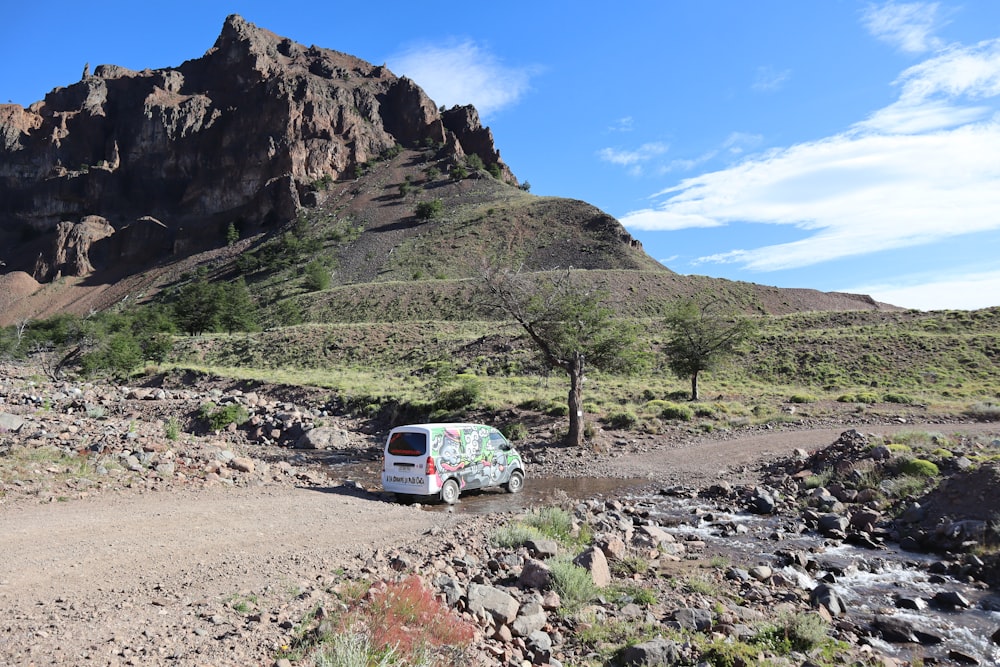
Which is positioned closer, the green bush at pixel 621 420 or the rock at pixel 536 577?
the rock at pixel 536 577

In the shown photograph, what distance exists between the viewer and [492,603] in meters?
6.42

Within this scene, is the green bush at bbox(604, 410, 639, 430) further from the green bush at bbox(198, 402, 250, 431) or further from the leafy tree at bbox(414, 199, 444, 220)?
the leafy tree at bbox(414, 199, 444, 220)

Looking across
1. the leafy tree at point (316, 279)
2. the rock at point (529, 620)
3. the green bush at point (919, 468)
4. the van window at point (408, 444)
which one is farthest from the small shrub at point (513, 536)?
the leafy tree at point (316, 279)

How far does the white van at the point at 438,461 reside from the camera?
12539mm

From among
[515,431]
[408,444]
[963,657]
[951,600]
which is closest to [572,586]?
[963,657]

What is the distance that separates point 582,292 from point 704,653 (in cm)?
1788

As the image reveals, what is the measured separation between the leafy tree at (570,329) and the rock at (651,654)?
14.4m

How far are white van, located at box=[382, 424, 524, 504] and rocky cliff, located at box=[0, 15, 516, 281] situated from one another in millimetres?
123068

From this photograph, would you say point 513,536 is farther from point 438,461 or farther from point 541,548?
point 438,461

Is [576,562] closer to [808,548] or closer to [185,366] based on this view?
[808,548]

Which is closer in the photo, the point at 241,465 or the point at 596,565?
the point at 596,565

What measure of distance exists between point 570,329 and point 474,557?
14.1 metres

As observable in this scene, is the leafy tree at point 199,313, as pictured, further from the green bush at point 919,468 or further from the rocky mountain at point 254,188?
the green bush at point 919,468

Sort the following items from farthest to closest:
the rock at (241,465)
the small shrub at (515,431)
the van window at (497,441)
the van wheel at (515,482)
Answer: the small shrub at (515,431) → the van wheel at (515,482) → the van window at (497,441) → the rock at (241,465)
